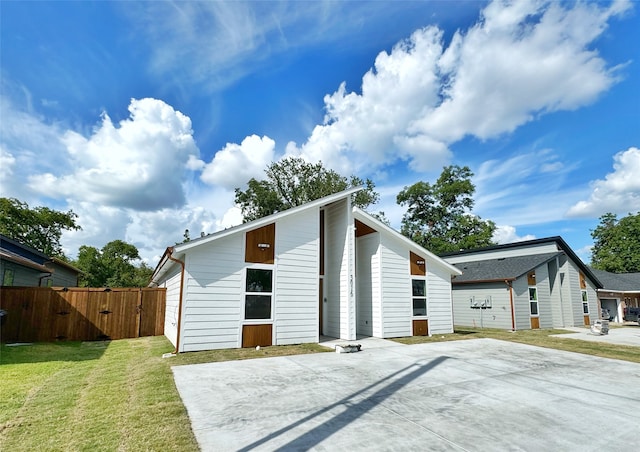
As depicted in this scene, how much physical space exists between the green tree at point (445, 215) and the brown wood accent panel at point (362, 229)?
25.6 metres

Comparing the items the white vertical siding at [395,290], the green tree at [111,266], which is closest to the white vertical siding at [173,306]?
the white vertical siding at [395,290]

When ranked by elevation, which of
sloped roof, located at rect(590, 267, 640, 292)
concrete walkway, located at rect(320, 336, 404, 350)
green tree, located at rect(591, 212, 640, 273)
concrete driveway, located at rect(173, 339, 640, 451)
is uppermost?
green tree, located at rect(591, 212, 640, 273)

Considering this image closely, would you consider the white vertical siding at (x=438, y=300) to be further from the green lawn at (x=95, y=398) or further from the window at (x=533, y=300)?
the window at (x=533, y=300)

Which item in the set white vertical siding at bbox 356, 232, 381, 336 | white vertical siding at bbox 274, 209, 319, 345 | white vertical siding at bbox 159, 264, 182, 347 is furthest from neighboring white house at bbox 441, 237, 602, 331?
white vertical siding at bbox 159, 264, 182, 347

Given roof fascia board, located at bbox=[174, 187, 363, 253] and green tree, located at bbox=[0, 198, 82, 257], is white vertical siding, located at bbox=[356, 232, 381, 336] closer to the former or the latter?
roof fascia board, located at bbox=[174, 187, 363, 253]

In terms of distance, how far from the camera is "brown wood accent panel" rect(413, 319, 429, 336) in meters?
12.1

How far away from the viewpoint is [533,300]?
16688 mm

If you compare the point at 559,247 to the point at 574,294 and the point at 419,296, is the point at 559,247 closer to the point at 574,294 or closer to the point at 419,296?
the point at 574,294

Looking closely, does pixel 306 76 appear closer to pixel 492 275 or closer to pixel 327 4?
pixel 327 4

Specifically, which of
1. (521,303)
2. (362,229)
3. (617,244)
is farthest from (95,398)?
(617,244)

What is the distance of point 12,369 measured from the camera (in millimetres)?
6316

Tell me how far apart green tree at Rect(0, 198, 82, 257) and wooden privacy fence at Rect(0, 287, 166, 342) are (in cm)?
2200

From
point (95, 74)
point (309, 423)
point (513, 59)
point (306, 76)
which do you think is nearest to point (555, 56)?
point (513, 59)

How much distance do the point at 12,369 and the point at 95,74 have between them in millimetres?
7567
